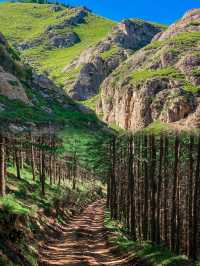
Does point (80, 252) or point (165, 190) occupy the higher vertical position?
point (165, 190)

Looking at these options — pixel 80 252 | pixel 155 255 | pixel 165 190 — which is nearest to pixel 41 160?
pixel 165 190

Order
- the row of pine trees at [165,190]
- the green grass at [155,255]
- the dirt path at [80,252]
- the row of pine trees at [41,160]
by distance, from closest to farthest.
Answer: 1. the green grass at [155,255]
2. the dirt path at [80,252]
3. the row of pine trees at [165,190]
4. the row of pine trees at [41,160]

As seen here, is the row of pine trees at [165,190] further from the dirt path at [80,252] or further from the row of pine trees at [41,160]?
the row of pine trees at [41,160]

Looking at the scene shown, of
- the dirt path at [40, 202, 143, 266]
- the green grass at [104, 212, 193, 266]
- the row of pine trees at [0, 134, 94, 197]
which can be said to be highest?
the row of pine trees at [0, 134, 94, 197]

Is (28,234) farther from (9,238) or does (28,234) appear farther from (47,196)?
(47,196)

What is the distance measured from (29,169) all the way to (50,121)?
101774 millimetres

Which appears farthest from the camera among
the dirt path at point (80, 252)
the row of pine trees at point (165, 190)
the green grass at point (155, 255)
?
the row of pine trees at point (165, 190)

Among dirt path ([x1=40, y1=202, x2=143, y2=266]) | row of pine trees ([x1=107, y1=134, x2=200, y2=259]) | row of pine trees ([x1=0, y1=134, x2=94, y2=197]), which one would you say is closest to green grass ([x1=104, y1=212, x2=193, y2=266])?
dirt path ([x1=40, y1=202, x2=143, y2=266])

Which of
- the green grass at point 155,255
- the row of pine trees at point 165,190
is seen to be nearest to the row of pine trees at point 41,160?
the row of pine trees at point 165,190

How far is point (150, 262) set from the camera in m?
33.5

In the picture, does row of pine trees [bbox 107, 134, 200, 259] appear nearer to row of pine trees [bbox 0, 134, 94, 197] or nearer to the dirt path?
the dirt path

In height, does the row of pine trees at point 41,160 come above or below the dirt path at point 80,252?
above

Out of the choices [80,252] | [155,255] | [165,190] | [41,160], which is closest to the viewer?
[155,255]

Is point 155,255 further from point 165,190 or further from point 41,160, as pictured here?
point 41,160
